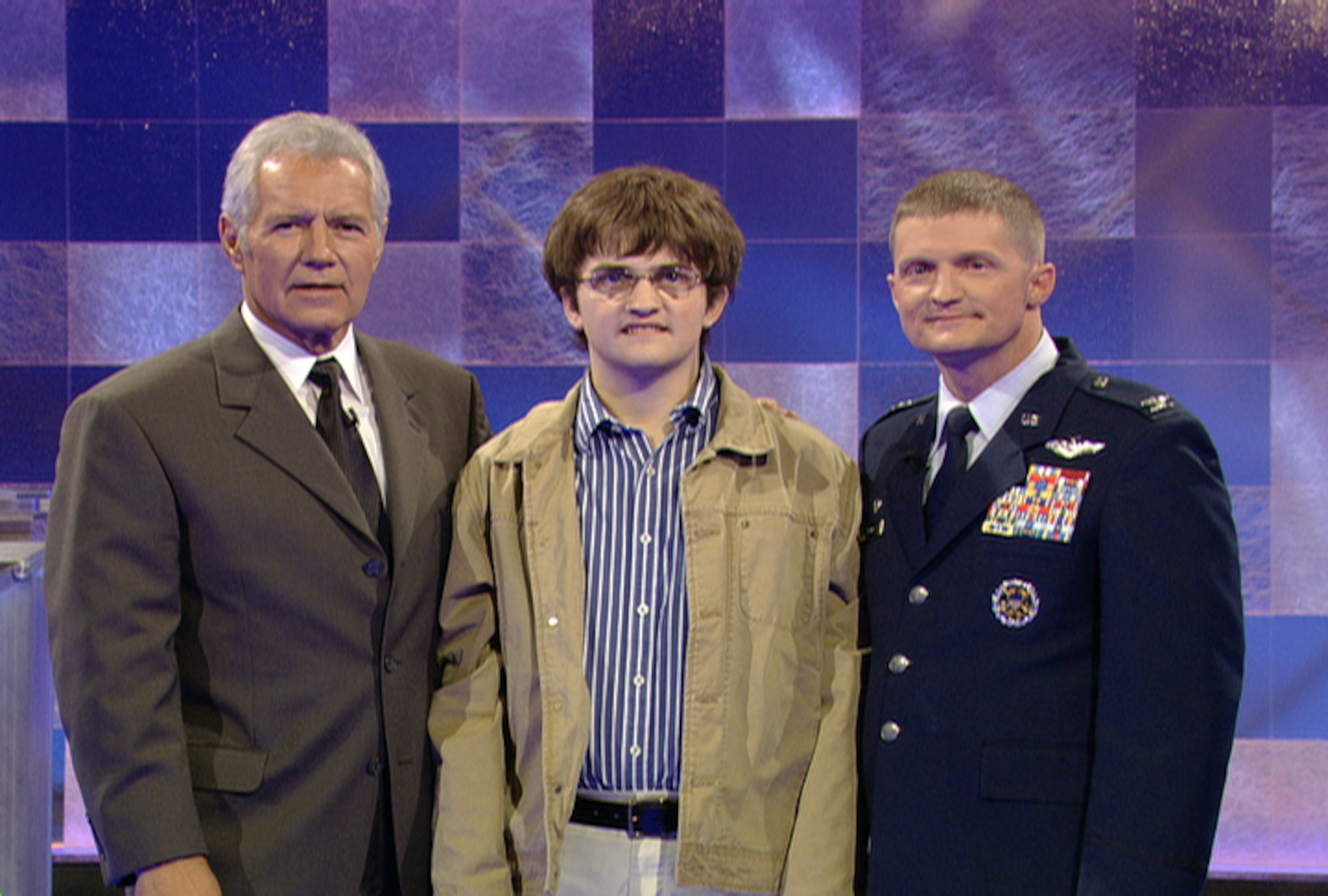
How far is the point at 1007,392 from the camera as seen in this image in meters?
2.02

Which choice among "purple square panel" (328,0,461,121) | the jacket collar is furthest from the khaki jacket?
"purple square panel" (328,0,461,121)

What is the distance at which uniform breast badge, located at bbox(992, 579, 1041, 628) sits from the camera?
1.84 metres

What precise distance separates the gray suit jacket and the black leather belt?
33 cm

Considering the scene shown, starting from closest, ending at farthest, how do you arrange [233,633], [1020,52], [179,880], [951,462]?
[179,880] < [233,633] < [951,462] < [1020,52]

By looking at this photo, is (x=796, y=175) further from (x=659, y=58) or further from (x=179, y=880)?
(x=179, y=880)

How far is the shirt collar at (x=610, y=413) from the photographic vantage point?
1964 millimetres

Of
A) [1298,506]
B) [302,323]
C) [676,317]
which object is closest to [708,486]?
[676,317]

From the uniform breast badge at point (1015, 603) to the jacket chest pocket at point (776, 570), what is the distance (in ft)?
0.90

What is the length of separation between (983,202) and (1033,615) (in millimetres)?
691

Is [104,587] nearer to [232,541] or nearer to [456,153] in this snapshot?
[232,541]

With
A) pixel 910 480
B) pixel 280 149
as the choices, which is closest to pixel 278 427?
pixel 280 149

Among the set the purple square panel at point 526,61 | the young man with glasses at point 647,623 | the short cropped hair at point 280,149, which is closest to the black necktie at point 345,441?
the young man with glasses at point 647,623

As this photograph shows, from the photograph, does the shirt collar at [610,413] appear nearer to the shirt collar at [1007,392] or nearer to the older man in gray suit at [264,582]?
the older man in gray suit at [264,582]

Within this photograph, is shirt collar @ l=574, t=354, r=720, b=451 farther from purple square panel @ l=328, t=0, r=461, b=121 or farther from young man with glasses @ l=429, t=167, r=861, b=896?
purple square panel @ l=328, t=0, r=461, b=121
